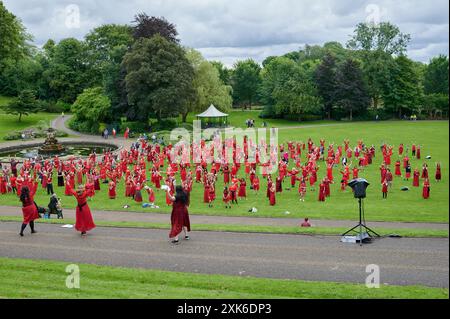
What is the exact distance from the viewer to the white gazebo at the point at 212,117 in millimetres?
62594

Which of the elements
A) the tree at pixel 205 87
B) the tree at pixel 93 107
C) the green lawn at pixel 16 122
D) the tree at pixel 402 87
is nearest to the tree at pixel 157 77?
the tree at pixel 93 107

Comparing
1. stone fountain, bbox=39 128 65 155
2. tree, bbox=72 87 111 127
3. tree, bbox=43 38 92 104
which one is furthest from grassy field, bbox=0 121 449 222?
tree, bbox=43 38 92 104

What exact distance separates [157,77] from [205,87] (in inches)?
530

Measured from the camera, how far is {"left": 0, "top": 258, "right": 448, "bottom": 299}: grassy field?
34.5 feet

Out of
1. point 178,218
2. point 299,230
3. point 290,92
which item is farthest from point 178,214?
point 290,92

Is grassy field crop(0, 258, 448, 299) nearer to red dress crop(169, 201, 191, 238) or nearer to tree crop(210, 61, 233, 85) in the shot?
red dress crop(169, 201, 191, 238)

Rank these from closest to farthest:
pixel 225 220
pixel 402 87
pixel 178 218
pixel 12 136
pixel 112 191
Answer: pixel 178 218 → pixel 225 220 → pixel 112 191 → pixel 12 136 → pixel 402 87

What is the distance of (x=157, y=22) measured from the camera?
65.8 metres

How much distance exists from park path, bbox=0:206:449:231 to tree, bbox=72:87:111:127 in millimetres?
37829

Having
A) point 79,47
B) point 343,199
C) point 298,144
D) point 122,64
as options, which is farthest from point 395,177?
point 79,47

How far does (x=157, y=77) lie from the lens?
57469 millimetres

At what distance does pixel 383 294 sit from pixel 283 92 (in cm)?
6698

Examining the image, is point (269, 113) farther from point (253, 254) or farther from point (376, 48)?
point (253, 254)
